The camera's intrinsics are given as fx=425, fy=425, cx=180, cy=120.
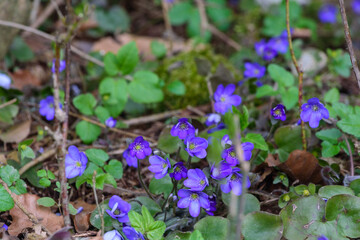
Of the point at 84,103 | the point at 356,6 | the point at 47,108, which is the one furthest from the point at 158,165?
the point at 356,6

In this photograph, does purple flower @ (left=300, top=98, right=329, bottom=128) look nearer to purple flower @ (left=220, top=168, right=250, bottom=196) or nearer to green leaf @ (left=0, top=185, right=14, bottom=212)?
purple flower @ (left=220, top=168, right=250, bottom=196)

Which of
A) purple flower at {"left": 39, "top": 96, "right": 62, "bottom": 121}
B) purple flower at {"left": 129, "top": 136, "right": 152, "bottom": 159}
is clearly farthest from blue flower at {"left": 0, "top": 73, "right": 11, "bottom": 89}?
purple flower at {"left": 129, "top": 136, "right": 152, "bottom": 159}

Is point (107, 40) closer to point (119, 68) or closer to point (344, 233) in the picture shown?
point (119, 68)

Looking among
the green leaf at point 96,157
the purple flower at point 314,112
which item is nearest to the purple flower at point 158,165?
the green leaf at point 96,157

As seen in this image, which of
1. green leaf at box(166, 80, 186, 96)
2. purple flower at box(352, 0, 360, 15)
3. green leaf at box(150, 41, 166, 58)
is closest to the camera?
green leaf at box(166, 80, 186, 96)

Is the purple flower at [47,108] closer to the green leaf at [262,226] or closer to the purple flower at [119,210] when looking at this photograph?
the purple flower at [119,210]

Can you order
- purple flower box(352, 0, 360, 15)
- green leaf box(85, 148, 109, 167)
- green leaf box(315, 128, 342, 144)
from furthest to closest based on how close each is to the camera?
purple flower box(352, 0, 360, 15) < green leaf box(315, 128, 342, 144) < green leaf box(85, 148, 109, 167)
